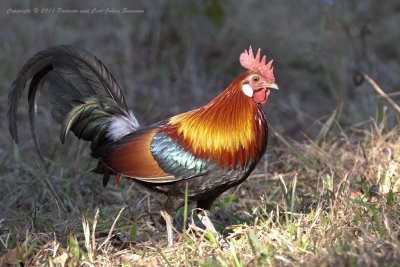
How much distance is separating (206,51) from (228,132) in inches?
173

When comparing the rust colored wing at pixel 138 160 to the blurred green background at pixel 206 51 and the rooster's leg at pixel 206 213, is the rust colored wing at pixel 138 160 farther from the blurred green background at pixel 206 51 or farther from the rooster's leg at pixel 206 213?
the blurred green background at pixel 206 51

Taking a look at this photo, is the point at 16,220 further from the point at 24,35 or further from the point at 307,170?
the point at 24,35

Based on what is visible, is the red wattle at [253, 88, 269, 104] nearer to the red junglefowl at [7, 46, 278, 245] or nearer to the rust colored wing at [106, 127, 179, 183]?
the red junglefowl at [7, 46, 278, 245]

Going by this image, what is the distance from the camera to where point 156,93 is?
693 centimetres

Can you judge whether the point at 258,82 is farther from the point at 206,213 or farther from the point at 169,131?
the point at 206,213

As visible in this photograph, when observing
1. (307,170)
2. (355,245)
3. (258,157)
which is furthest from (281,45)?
(355,245)

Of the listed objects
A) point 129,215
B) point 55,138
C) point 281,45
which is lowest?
point 129,215

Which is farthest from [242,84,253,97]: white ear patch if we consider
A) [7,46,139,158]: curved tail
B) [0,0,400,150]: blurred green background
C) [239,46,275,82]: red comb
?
[0,0,400,150]: blurred green background

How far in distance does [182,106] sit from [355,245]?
3.96 meters

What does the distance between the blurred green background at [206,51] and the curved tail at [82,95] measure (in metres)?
1.83

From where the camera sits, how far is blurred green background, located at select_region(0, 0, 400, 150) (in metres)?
6.18

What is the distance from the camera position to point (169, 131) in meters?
3.44

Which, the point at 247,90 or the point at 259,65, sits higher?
the point at 259,65

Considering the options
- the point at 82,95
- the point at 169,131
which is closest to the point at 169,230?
the point at 169,131
